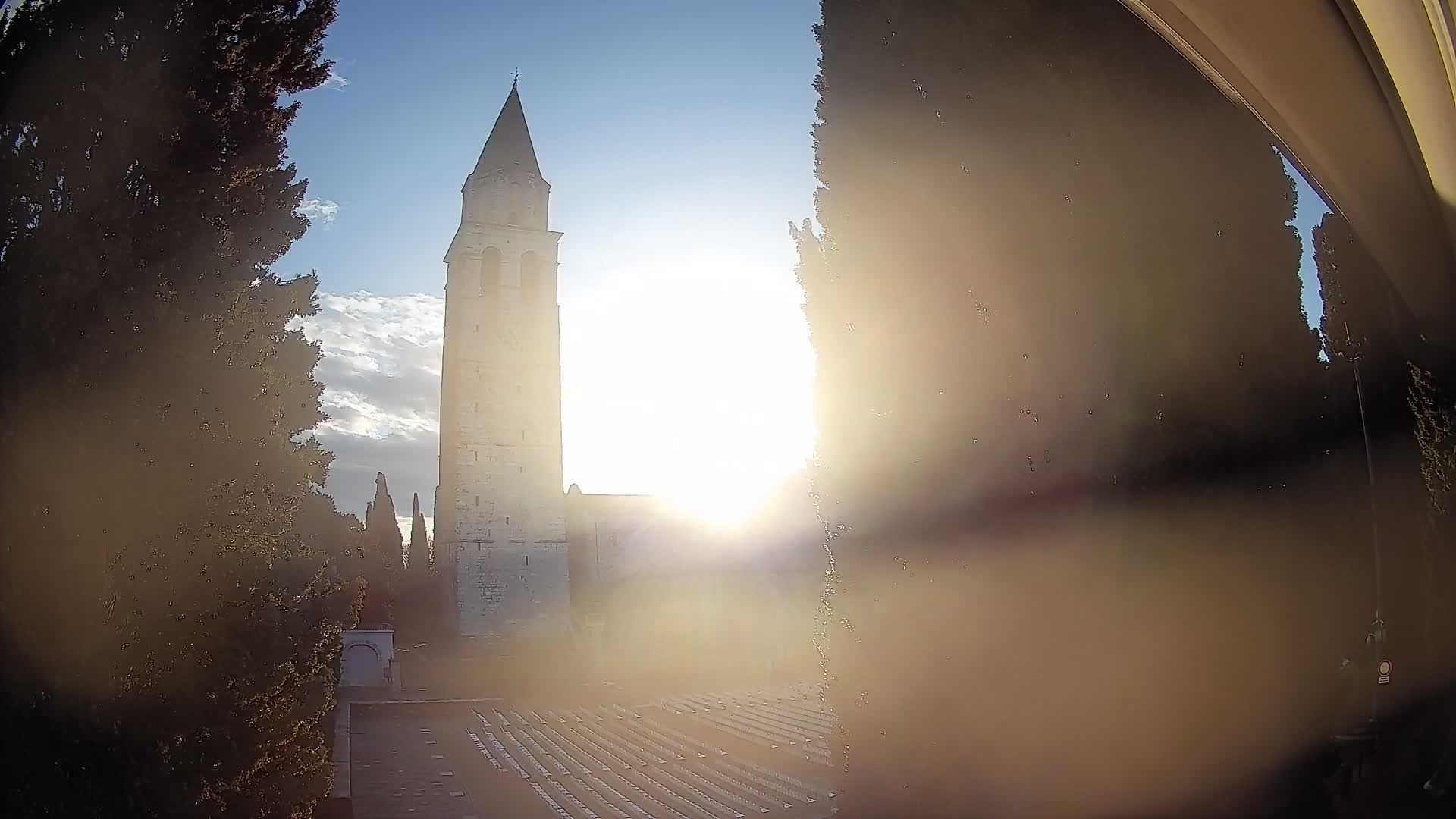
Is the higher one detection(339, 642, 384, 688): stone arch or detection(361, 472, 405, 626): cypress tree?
detection(361, 472, 405, 626): cypress tree

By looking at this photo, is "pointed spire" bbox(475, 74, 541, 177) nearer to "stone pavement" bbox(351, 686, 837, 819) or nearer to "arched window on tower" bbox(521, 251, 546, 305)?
"arched window on tower" bbox(521, 251, 546, 305)

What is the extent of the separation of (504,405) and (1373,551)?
91.8 feet

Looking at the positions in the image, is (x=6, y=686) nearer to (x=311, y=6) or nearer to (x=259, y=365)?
(x=259, y=365)

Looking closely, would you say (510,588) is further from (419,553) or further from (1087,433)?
(1087,433)

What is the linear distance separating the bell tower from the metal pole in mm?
25541

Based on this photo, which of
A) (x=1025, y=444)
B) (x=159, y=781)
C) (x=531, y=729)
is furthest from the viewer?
(x=531, y=729)

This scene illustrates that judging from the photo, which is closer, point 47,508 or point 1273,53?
point 1273,53

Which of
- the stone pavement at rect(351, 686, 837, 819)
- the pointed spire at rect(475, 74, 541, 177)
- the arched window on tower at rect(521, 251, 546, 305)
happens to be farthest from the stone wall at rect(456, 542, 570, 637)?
the pointed spire at rect(475, 74, 541, 177)

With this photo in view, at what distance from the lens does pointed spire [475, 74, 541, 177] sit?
33250mm

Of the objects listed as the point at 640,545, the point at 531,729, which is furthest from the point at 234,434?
the point at 640,545

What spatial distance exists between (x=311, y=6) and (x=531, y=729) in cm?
1686

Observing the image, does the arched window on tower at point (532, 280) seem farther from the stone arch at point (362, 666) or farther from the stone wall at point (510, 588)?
the stone arch at point (362, 666)

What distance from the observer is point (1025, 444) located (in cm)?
483

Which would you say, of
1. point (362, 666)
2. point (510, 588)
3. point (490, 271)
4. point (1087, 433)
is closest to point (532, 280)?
point (490, 271)
